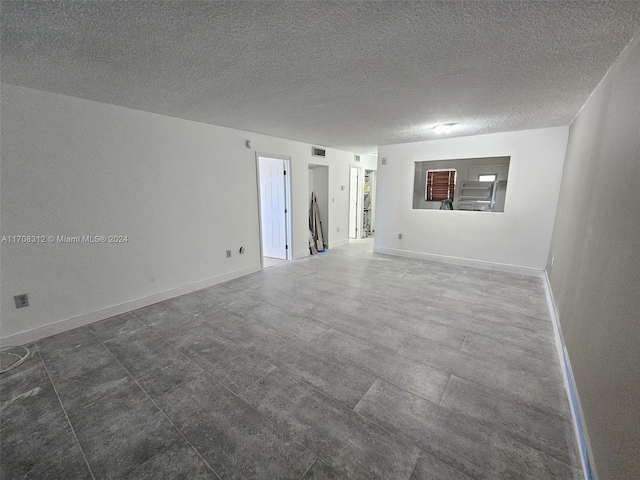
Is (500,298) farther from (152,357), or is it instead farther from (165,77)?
(165,77)

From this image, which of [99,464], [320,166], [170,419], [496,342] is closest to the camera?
[99,464]

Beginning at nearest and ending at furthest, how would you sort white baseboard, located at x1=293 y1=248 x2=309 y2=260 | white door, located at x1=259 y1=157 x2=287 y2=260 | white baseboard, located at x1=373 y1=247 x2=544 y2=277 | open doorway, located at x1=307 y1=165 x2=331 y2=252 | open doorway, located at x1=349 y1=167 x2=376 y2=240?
white baseboard, located at x1=373 y1=247 x2=544 y2=277
white door, located at x1=259 y1=157 x2=287 y2=260
white baseboard, located at x1=293 y1=248 x2=309 y2=260
open doorway, located at x1=307 y1=165 x2=331 y2=252
open doorway, located at x1=349 y1=167 x2=376 y2=240

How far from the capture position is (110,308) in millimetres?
2930

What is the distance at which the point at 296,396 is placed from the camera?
1.79 meters

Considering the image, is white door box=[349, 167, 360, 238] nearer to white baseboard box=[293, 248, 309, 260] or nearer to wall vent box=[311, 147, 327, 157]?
wall vent box=[311, 147, 327, 157]

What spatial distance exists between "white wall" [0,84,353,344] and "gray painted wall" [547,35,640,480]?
4.00 m

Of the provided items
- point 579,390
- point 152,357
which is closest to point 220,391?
point 152,357

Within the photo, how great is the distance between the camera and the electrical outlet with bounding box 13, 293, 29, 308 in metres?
2.37

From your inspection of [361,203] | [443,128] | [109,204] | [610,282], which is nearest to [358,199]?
[361,203]

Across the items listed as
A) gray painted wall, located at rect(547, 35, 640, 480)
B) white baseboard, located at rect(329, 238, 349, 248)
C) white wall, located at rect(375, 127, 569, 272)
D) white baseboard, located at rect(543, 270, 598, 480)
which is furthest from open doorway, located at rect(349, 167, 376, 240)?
white baseboard, located at rect(543, 270, 598, 480)

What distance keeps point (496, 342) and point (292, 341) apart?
6.23 ft

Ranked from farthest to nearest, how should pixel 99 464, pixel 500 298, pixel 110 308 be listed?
1. pixel 500 298
2. pixel 110 308
3. pixel 99 464

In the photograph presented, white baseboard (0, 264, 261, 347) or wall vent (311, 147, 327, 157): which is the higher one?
wall vent (311, 147, 327, 157)

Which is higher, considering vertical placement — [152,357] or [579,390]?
[579,390]
